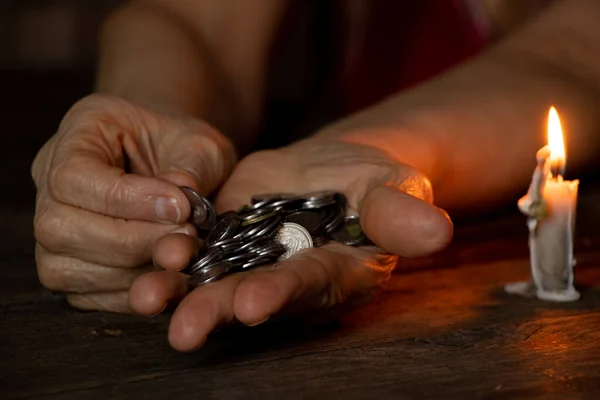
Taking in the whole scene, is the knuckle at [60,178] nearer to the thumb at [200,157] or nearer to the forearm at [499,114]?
the thumb at [200,157]

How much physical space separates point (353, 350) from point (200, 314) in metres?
0.20

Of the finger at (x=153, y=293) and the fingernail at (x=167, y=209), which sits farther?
the fingernail at (x=167, y=209)

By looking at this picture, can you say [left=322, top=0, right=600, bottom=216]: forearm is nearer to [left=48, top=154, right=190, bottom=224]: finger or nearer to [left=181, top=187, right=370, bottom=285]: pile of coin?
[left=181, top=187, right=370, bottom=285]: pile of coin

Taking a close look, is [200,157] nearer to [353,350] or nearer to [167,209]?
[167,209]

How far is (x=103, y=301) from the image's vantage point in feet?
4.08

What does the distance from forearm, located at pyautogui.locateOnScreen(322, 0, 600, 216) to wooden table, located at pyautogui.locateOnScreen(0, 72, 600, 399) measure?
0.23 meters

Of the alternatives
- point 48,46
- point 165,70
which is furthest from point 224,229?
point 48,46

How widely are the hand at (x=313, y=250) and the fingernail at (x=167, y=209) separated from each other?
56mm

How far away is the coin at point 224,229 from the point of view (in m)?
1.14

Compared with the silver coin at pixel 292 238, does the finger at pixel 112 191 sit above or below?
above

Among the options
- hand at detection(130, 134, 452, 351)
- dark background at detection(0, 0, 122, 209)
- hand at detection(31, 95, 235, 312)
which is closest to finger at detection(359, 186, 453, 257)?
hand at detection(130, 134, 452, 351)

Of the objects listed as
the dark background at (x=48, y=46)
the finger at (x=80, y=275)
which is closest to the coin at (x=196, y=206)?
the finger at (x=80, y=275)

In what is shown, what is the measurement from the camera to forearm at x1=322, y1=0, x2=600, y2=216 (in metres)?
1.54

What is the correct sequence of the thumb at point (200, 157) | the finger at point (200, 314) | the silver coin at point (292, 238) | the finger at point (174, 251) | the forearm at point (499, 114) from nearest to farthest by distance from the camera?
1. the finger at point (200, 314)
2. the finger at point (174, 251)
3. the silver coin at point (292, 238)
4. the thumb at point (200, 157)
5. the forearm at point (499, 114)
